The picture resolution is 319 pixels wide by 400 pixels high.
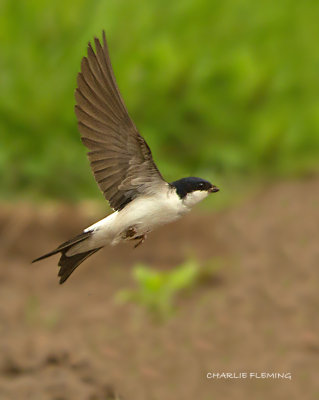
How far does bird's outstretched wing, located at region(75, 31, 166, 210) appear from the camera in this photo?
7.53 ft

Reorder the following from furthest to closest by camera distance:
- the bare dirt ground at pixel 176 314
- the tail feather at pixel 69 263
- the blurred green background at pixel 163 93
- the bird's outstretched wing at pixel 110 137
Result: the blurred green background at pixel 163 93 < the bare dirt ground at pixel 176 314 < the tail feather at pixel 69 263 < the bird's outstretched wing at pixel 110 137

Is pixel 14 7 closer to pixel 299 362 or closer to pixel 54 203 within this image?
pixel 54 203

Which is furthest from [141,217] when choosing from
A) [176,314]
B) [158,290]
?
[176,314]

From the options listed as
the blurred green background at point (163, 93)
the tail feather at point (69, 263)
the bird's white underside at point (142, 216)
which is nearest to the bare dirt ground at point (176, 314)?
the blurred green background at point (163, 93)

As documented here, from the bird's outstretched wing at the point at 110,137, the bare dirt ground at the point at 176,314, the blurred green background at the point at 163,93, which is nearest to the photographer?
the bird's outstretched wing at the point at 110,137

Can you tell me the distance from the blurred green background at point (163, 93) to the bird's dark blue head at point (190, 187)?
2.82 metres

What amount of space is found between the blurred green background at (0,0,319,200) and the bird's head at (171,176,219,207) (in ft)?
9.27

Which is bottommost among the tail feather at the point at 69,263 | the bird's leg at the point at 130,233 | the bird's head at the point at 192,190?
the bird's leg at the point at 130,233

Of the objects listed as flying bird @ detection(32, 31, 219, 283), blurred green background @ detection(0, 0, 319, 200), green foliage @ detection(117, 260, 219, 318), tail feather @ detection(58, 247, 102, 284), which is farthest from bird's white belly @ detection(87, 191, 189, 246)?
blurred green background @ detection(0, 0, 319, 200)

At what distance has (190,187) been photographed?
2.28 m

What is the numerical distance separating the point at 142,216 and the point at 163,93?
340cm

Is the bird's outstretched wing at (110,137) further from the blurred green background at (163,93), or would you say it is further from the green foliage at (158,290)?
the blurred green background at (163,93)

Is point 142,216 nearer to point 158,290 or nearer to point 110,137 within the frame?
point 110,137

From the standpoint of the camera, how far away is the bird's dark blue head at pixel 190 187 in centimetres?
226
